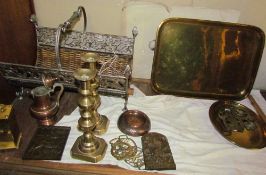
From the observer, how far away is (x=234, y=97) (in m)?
1.28

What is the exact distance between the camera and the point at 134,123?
3.64 feet

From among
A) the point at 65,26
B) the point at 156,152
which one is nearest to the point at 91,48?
the point at 65,26

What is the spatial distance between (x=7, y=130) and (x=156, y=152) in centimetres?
57

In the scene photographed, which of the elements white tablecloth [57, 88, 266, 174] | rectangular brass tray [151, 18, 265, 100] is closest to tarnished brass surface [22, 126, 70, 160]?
white tablecloth [57, 88, 266, 174]

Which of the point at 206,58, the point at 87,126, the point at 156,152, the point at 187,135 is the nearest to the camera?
the point at 87,126

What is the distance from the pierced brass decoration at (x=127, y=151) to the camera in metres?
0.96

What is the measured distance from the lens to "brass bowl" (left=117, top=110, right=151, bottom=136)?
3.51 ft

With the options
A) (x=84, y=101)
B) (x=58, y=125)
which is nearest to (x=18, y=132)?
(x=58, y=125)

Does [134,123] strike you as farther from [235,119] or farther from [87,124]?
[235,119]

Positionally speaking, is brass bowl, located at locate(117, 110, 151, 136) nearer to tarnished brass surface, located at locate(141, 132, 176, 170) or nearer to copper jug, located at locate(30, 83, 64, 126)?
tarnished brass surface, located at locate(141, 132, 176, 170)

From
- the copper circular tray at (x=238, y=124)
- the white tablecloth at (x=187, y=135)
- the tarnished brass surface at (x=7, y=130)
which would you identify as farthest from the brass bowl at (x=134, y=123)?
the tarnished brass surface at (x=7, y=130)

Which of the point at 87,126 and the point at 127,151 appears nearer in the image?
the point at 87,126

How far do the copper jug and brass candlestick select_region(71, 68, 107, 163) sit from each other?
0.18m

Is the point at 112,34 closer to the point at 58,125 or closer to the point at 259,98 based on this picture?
the point at 58,125
